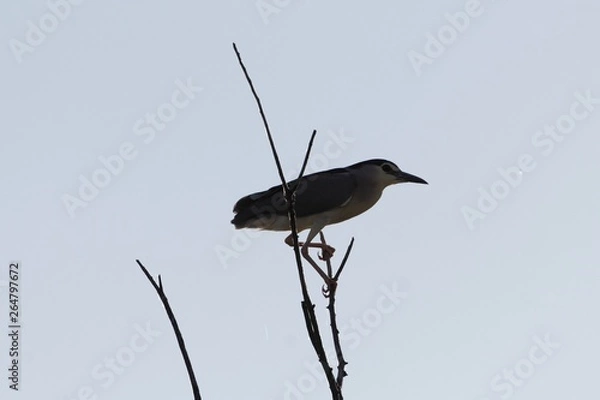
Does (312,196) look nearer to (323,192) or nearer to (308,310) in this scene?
(323,192)

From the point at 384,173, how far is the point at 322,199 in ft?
2.72

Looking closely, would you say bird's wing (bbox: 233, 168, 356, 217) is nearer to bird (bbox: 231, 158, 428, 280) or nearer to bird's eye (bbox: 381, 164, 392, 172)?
bird (bbox: 231, 158, 428, 280)

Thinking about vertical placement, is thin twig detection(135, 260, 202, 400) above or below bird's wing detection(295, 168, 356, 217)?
below

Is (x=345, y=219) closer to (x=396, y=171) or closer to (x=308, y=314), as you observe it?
(x=396, y=171)

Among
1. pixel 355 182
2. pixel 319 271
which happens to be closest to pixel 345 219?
pixel 355 182

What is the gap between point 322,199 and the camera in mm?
7828

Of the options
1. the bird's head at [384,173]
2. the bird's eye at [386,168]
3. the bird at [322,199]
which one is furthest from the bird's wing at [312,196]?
the bird's eye at [386,168]

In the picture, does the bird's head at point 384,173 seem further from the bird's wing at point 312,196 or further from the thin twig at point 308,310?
→ the thin twig at point 308,310

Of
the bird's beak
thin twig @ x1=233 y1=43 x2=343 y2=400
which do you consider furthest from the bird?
thin twig @ x1=233 y1=43 x2=343 y2=400

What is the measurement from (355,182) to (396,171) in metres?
0.48

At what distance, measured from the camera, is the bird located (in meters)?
7.51

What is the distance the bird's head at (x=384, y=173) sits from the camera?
8313 mm

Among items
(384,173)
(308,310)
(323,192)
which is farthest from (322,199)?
(308,310)

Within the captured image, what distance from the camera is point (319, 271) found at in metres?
7.26
